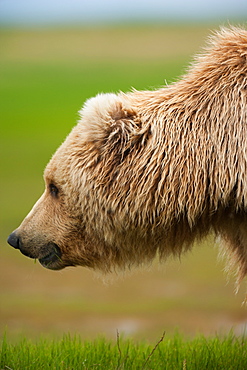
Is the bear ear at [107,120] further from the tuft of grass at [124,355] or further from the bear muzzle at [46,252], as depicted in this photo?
the tuft of grass at [124,355]

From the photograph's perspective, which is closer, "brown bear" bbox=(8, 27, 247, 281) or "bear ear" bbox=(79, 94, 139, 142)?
"brown bear" bbox=(8, 27, 247, 281)

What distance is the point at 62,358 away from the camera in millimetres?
5039

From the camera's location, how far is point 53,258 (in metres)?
4.92

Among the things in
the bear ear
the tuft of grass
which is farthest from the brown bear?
the tuft of grass

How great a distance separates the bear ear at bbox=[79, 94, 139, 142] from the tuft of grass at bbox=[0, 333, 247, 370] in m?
1.25

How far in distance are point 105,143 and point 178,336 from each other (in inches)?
75.3

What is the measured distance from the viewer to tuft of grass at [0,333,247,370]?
16.2 feet

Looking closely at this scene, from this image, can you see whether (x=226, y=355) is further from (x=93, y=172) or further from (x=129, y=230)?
(x=93, y=172)

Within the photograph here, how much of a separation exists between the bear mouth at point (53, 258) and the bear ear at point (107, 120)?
0.74 m

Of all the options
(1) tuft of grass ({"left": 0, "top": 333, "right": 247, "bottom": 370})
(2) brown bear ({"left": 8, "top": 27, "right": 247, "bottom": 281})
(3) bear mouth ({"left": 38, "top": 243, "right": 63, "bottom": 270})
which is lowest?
(1) tuft of grass ({"left": 0, "top": 333, "right": 247, "bottom": 370})

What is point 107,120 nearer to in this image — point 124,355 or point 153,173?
point 153,173

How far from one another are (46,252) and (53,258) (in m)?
0.07

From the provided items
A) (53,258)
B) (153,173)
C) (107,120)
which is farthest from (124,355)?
(107,120)

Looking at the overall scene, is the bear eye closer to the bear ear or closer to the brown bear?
the brown bear
